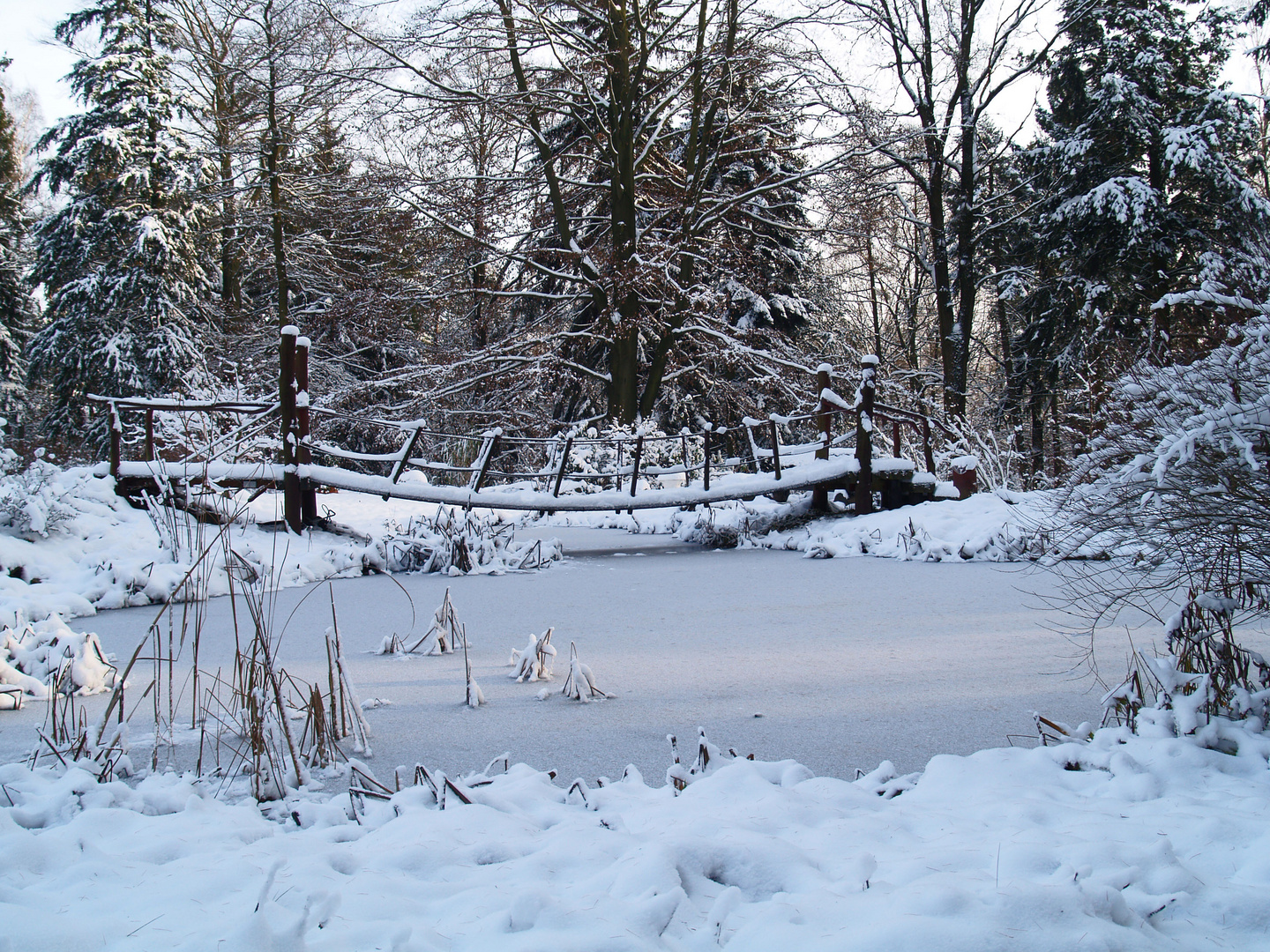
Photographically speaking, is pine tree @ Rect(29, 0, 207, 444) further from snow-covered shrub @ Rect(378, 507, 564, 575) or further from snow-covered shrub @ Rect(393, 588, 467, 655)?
snow-covered shrub @ Rect(393, 588, 467, 655)

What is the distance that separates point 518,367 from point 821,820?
9429mm

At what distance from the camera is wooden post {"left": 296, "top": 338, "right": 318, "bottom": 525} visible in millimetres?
6766

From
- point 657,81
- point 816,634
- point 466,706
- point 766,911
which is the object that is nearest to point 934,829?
point 766,911

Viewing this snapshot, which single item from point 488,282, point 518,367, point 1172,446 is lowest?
point 1172,446

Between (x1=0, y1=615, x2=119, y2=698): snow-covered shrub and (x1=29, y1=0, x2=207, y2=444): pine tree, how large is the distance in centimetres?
1279

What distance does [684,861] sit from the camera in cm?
124

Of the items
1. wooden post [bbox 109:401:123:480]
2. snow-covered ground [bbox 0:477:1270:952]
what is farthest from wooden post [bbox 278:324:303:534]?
snow-covered ground [bbox 0:477:1270:952]

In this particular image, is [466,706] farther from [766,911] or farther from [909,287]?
[909,287]

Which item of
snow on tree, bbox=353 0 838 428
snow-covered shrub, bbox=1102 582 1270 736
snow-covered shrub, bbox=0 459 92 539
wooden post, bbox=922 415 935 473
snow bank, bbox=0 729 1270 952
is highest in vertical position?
snow on tree, bbox=353 0 838 428

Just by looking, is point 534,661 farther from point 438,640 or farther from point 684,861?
point 684,861

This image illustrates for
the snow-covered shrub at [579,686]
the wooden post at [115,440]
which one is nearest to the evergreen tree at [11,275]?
the wooden post at [115,440]

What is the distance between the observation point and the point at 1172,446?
159cm

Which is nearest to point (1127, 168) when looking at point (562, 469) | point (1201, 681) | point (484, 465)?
point (562, 469)

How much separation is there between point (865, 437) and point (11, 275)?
19542mm
